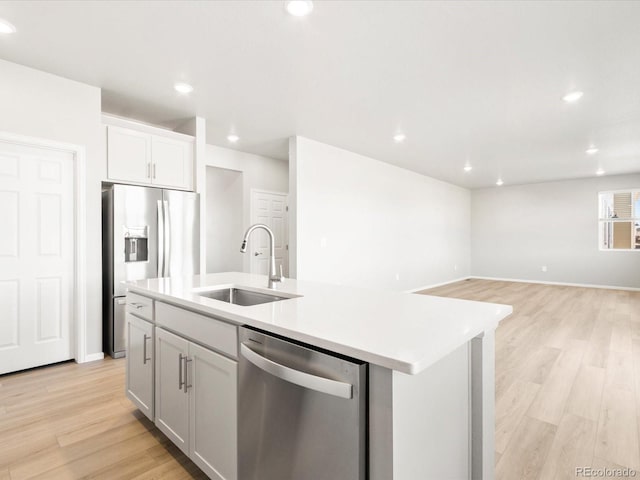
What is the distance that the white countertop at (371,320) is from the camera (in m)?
0.94

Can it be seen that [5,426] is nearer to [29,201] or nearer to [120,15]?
[29,201]

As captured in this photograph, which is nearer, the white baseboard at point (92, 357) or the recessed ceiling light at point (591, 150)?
the white baseboard at point (92, 357)

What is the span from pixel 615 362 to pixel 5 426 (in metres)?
4.83

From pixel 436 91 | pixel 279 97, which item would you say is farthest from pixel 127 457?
pixel 436 91

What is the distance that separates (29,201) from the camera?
2.88 m

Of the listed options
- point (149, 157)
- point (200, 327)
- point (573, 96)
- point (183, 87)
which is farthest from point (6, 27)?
point (573, 96)

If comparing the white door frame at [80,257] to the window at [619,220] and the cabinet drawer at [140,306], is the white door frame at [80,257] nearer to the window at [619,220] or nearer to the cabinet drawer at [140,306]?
the cabinet drawer at [140,306]

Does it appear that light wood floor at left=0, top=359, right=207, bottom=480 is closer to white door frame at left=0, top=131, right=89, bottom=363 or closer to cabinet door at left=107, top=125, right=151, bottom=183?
white door frame at left=0, top=131, right=89, bottom=363

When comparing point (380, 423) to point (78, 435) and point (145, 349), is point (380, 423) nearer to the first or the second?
point (145, 349)

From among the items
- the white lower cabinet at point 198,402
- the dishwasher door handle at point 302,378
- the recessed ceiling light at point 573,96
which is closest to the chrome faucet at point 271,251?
the white lower cabinet at point 198,402

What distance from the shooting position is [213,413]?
4.88 feet

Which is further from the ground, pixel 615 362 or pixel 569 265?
pixel 569 265

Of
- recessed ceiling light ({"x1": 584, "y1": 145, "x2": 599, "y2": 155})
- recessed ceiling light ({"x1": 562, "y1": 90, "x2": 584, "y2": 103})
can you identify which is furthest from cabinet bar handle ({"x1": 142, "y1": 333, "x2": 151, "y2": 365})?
recessed ceiling light ({"x1": 584, "y1": 145, "x2": 599, "y2": 155})

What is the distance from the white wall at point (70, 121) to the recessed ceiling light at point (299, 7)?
221 cm
